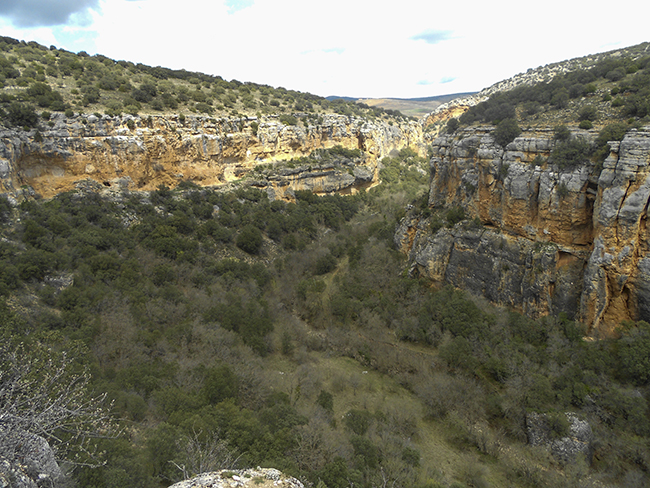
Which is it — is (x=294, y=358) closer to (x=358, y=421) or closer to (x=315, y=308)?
(x=315, y=308)

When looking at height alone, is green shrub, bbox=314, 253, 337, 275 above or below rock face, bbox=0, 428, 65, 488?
below

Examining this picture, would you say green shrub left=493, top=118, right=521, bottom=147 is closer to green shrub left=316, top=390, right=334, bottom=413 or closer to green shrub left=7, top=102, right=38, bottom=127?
green shrub left=316, top=390, right=334, bottom=413

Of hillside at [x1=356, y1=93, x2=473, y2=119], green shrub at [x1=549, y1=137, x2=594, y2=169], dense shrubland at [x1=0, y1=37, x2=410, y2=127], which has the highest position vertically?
hillside at [x1=356, y1=93, x2=473, y2=119]

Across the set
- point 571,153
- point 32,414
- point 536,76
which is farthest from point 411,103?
point 32,414

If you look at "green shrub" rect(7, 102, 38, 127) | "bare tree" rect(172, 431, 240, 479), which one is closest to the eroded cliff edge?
"bare tree" rect(172, 431, 240, 479)

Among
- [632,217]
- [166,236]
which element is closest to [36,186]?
[166,236]

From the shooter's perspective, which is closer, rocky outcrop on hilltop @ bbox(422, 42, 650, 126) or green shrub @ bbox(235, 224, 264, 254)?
green shrub @ bbox(235, 224, 264, 254)

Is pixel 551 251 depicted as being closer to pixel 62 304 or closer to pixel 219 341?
pixel 219 341

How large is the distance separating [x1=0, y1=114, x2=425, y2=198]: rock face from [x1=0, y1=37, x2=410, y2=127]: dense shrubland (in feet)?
5.40

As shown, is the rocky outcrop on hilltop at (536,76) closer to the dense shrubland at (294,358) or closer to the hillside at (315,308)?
the hillside at (315,308)

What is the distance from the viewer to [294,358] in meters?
23.6

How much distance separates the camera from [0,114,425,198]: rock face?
91.3 feet

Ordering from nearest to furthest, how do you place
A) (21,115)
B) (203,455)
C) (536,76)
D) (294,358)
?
(203,455), (294,358), (21,115), (536,76)

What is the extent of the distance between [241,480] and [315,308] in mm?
20455
